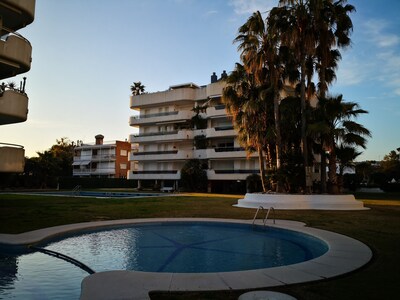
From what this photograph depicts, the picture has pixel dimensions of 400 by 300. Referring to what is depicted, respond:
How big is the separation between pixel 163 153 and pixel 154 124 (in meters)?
6.52

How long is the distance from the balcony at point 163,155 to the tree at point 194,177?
7.24ft

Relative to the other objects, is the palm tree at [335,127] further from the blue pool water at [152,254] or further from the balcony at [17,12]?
the balcony at [17,12]

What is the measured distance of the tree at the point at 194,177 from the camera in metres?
45.5

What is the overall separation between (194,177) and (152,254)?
3625 centimetres

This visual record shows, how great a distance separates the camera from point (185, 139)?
1961 inches

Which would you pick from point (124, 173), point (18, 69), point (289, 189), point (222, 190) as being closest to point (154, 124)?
Answer: point (222, 190)

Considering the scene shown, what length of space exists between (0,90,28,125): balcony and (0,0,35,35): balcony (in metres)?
3.88

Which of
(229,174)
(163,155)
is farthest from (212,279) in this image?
(163,155)

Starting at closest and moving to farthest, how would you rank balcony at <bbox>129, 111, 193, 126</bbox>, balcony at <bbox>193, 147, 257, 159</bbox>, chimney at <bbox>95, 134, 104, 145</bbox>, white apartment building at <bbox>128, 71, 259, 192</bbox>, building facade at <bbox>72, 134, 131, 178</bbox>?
balcony at <bbox>193, 147, 257, 159</bbox> → white apartment building at <bbox>128, 71, 259, 192</bbox> → balcony at <bbox>129, 111, 193, 126</bbox> → building facade at <bbox>72, 134, 131, 178</bbox> → chimney at <bbox>95, 134, 104, 145</bbox>

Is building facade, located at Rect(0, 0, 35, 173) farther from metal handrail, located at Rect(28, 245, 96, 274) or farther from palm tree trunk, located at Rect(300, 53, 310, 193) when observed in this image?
palm tree trunk, located at Rect(300, 53, 310, 193)

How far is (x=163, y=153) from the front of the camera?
51750 mm

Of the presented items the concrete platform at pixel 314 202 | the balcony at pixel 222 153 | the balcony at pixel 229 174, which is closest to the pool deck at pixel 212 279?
the concrete platform at pixel 314 202

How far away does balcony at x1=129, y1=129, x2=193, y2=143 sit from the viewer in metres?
49.7

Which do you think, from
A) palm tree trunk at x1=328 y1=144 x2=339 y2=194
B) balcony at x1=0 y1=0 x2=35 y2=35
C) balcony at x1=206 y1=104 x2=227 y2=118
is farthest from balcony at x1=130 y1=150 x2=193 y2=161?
balcony at x1=0 y1=0 x2=35 y2=35
